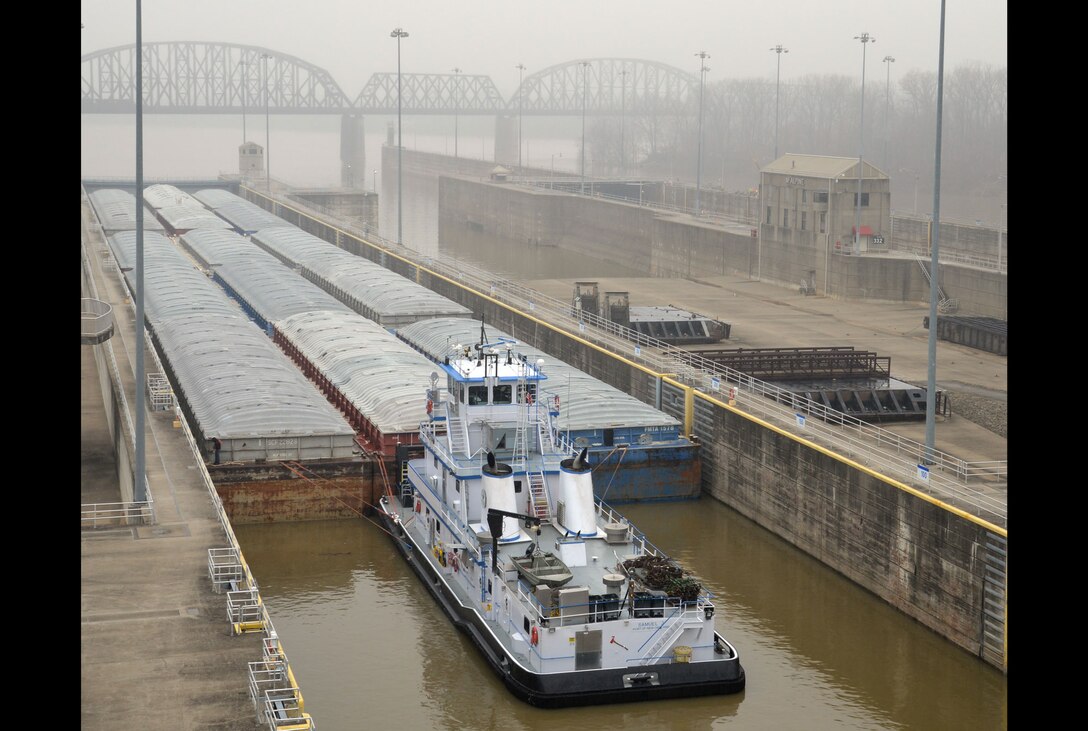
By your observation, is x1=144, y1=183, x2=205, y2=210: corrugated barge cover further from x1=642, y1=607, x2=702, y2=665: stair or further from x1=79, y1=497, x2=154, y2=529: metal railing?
x1=642, y1=607, x2=702, y2=665: stair

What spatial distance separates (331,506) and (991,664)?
16.7 meters

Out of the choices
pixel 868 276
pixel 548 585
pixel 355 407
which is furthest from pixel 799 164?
pixel 548 585

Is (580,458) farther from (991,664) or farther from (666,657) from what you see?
(991,664)

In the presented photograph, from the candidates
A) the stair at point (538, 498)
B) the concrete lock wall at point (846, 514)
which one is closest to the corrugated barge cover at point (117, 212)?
the concrete lock wall at point (846, 514)

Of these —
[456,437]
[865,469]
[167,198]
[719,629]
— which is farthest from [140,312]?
[167,198]

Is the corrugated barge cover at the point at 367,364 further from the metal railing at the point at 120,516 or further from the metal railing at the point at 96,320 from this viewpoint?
the metal railing at the point at 120,516

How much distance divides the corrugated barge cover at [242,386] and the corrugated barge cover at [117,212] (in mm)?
45013

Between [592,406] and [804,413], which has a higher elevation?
[592,406]

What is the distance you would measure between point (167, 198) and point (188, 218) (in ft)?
55.5

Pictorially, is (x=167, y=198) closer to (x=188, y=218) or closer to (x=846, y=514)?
(x=188, y=218)

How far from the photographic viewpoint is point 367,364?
43.1 meters

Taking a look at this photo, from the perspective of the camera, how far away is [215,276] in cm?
7138

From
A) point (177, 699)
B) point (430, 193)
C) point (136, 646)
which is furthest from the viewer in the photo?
point (430, 193)

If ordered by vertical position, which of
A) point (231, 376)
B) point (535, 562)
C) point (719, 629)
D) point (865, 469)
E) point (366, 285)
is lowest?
point (719, 629)
